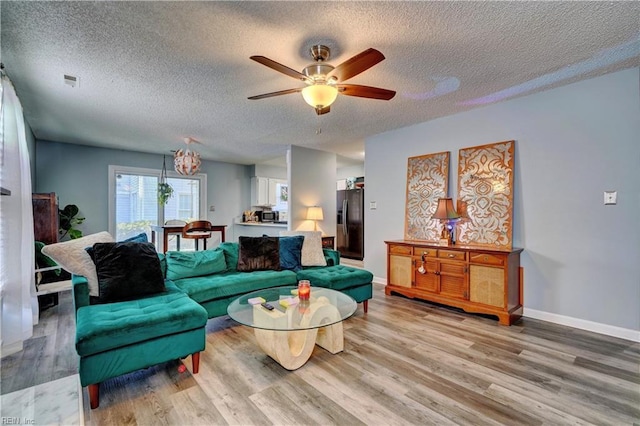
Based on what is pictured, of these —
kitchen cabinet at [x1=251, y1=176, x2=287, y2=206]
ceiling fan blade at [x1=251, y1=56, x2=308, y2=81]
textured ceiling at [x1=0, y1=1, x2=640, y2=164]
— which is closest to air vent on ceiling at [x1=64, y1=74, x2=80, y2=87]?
textured ceiling at [x1=0, y1=1, x2=640, y2=164]

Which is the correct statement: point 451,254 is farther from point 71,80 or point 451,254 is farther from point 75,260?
point 71,80

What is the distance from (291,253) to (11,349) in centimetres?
265

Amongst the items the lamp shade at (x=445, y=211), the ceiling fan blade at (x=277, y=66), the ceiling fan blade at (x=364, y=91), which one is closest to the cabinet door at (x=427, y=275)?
the lamp shade at (x=445, y=211)

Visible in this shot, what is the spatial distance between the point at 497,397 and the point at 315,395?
3.81 feet

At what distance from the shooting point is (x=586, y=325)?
2951 mm

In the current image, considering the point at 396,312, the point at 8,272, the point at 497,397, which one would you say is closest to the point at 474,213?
the point at 396,312

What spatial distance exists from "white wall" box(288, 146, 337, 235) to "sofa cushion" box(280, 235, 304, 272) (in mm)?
1770

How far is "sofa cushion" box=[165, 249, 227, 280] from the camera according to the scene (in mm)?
3109

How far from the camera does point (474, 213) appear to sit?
367cm

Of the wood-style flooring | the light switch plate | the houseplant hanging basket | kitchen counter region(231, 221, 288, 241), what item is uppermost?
the houseplant hanging basket

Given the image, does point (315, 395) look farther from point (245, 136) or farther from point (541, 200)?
point (245, 136)

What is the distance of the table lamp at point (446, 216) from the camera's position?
3673mm

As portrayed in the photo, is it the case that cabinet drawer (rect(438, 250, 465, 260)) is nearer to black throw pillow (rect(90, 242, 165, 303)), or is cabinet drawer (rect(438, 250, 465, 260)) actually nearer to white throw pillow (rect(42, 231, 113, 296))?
black throw pillow (rect(90, 242, 165, 303))

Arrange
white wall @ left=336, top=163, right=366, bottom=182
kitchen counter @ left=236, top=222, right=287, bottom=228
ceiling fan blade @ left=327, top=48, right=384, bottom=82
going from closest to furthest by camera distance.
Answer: ceiling fan blade @ left=327, top=48, right=384, bottom=82 → kitchen counter @ left=236, top=222, right=287, bottom=228 → white wall @ left=336, top=163, right=366, bottom=182
